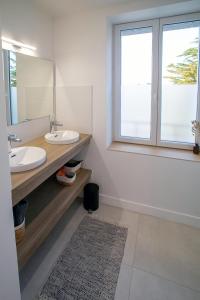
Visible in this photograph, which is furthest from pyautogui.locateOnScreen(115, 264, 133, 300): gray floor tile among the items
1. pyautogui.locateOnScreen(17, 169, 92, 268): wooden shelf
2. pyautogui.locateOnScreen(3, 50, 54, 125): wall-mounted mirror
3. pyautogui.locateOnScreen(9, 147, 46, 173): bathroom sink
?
pyautogui.locateOnScreen(3, 50, 54, 125): wall-mounted mirror

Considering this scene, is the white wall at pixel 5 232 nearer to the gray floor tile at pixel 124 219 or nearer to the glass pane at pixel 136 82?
the gray floor tile at pixel 124 219

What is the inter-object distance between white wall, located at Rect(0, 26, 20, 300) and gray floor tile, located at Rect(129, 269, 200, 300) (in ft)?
2.78

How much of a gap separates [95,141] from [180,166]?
1.05m

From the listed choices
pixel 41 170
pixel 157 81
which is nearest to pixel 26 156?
pixel 41 170

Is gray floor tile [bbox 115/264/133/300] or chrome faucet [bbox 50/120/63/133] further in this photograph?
chrome faucet [bbox 50/120/63/133]

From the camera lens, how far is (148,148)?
2496 mm

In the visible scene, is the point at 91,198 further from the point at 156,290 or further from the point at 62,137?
the point at 156,290

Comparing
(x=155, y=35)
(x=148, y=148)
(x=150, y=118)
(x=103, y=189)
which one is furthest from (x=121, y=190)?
(x=155, y=35)

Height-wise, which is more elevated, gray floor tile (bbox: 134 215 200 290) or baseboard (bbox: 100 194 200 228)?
baseboard (bbox: 100 194 200 228)

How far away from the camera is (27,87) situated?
2.21 m

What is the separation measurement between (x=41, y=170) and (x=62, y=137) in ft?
3.31

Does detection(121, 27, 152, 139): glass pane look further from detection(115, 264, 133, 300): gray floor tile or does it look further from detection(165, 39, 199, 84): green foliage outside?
detection(115, 264, 133, 300): gray floor tile

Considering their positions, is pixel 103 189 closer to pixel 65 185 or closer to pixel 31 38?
pixel 65 185

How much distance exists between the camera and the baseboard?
2.23 meters
